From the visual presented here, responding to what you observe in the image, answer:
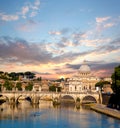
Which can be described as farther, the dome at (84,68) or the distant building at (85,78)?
the dome at (84,68)

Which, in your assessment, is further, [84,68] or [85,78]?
[84,68]

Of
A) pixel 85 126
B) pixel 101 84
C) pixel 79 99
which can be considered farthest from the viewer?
pixel 101 84

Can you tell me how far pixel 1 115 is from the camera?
58.1m

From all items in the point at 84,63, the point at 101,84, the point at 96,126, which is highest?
the point at 84,63

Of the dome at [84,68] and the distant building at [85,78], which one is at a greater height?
the dome at [84,68]

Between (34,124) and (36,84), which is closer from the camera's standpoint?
(34,124)

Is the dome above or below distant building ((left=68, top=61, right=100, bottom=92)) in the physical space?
above

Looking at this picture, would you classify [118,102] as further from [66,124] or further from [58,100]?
[58,100]

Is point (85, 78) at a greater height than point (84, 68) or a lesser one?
lesser

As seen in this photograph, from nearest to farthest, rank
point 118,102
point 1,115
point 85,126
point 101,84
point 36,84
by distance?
point 85,126 → point 1,115 → point 118,102 → point 101,84 → point 36,84

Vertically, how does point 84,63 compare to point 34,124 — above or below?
above

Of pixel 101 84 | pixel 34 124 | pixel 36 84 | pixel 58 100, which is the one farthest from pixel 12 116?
pixel 36 84

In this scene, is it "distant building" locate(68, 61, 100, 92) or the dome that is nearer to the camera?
"distant building" locate(68, 61, 100, 92)

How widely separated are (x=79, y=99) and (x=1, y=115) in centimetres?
3398
